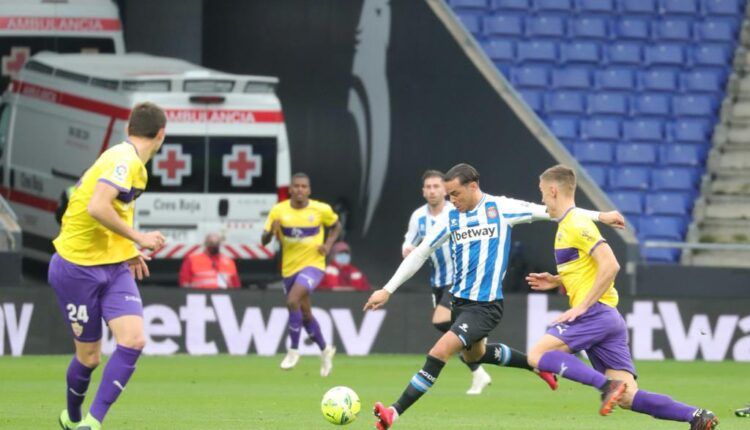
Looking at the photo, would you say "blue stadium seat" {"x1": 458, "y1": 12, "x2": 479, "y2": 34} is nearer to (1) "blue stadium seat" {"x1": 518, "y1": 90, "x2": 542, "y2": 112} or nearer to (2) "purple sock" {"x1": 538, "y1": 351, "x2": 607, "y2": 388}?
(1) "blue stadium seat" {"x1": 518, "y1": 90, "x2": 542, "y2": 112}

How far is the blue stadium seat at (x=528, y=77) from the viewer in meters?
24.9

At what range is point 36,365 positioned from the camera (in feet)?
58.2

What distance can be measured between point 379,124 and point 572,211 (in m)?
13.6

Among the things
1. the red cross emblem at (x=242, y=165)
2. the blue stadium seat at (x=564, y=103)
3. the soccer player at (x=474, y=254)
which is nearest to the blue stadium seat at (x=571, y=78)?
the blue stadium seat at (x=564, y=103)

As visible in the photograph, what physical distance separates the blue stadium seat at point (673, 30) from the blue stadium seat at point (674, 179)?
2333 mm

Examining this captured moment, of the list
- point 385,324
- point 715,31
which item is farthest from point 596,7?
point 385,324

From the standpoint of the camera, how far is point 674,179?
24.5m

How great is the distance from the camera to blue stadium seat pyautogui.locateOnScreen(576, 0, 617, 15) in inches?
1013

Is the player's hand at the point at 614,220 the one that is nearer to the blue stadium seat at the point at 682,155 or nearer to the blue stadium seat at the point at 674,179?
the blue stadium seat at the point at 674,179

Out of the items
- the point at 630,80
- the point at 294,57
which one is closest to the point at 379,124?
the point at 294,57

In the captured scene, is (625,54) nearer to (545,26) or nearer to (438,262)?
(545,26)

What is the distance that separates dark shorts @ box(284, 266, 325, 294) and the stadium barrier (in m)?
2.17

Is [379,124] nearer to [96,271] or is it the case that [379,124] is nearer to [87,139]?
[87,139]

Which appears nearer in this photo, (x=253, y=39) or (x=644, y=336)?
(x=644, y=336)
